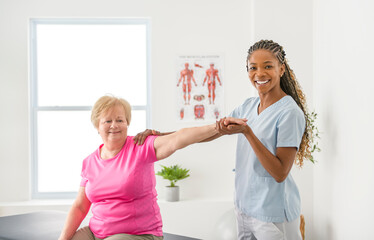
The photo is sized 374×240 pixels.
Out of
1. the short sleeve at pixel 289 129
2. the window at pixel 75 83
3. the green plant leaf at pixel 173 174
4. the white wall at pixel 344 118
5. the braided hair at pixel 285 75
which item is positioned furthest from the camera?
the window at pixel 75 83

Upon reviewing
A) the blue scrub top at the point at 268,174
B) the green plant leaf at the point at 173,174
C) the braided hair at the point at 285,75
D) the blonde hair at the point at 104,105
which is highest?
the braided hair at the point at 285,75

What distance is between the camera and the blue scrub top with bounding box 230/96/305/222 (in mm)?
1463

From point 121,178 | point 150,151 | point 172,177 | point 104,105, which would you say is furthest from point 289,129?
point 172,177

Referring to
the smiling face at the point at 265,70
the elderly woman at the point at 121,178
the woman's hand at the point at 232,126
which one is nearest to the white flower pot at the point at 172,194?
the elderly woman at the point at 121,178

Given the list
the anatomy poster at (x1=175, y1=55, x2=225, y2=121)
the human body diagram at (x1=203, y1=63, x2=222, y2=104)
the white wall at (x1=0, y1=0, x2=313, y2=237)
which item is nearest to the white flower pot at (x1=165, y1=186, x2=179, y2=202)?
the white wall at (x1=0, y1=0, x2=313, y2=237)

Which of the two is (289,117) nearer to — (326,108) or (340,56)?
(340,56)

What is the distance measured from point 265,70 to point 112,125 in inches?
32.8

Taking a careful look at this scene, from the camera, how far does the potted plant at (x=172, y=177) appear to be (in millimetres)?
3221

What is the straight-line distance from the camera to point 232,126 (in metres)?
1.48

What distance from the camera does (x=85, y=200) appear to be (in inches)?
75.5

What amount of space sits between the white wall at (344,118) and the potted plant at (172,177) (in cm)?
121

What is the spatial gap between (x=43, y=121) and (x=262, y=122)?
105 inches

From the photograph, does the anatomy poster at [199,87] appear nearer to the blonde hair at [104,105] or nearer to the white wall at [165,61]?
the white wall at [165,61]

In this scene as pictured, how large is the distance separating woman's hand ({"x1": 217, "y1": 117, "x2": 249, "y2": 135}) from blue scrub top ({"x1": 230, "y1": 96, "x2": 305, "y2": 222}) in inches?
4.6
